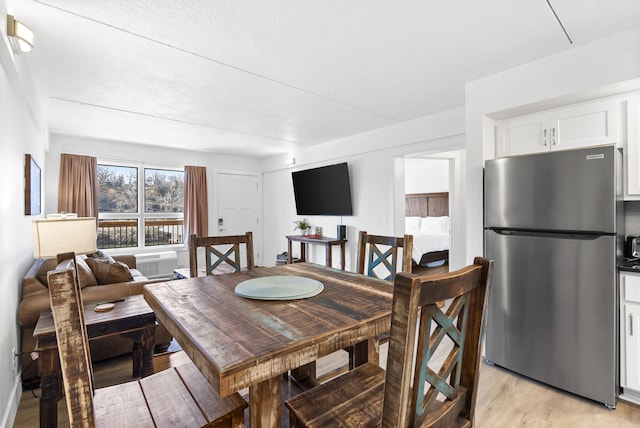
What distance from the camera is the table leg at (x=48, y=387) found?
5.10 feet

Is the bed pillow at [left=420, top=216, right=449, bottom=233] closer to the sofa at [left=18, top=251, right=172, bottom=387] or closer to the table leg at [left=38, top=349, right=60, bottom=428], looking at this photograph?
the sofa at [left=18, top=251, right=172, bottom=387]

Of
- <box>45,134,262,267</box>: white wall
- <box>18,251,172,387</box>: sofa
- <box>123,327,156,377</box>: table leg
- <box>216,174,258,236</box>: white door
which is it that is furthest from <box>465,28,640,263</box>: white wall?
<box>216,174,258,236</box>: white door

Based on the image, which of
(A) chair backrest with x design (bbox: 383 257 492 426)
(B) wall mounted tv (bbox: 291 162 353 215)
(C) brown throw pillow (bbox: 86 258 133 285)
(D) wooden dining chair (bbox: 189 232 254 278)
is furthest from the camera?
(B) wall mounted tv (bbox: 291 162 353 215)

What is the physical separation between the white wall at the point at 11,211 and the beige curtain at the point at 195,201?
316 cm

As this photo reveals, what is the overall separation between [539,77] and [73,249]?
11.9 feet

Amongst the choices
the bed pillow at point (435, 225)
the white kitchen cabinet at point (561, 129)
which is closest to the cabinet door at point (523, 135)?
the white kitchen cabinet at point (561, 129)

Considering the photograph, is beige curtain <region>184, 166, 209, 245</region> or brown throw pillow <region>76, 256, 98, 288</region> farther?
beige curtain <region>184, 166, 209, 245</region>

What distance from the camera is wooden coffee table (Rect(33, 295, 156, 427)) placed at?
5.14 feet

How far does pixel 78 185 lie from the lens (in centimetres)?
457

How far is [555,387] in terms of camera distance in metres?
2.15

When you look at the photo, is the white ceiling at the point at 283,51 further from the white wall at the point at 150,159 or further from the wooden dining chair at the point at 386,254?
the wooden dining chair at the point at 386,254

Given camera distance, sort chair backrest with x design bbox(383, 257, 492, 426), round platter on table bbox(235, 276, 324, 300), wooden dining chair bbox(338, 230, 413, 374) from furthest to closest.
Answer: wooden dining chair bbox(338, 230, 413, 374) → round platter on table bbox(235, 276, 324, 300) → chair backrest with x design bbox(383, 257, 492, 426)

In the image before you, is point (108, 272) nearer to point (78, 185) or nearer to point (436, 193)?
point (78, 185)

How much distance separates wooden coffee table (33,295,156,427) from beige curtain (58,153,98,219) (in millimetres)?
3198
